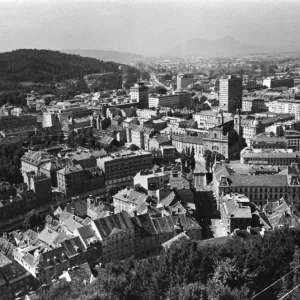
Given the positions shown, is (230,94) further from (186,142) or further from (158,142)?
(158,142)

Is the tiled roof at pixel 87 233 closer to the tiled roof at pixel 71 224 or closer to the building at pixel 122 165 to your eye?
the tiled roof at pixel 71 224

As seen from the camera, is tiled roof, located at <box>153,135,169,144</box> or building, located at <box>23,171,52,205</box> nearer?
building, located at <box>23,171,52,205</box>

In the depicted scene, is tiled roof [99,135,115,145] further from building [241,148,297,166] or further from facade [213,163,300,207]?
facade [213,163,300,207]

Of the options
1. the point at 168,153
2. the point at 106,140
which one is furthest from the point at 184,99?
the point at 168,153

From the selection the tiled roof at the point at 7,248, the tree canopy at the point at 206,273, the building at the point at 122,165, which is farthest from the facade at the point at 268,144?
the tiled roof at the point at 7,248

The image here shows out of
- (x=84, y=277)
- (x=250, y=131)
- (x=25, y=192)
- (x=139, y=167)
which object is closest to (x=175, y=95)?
(x=250, y=131)

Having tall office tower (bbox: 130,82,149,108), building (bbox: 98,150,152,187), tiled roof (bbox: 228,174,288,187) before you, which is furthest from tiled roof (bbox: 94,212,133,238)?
tall office tower (bbox: 130,82,149,108)
